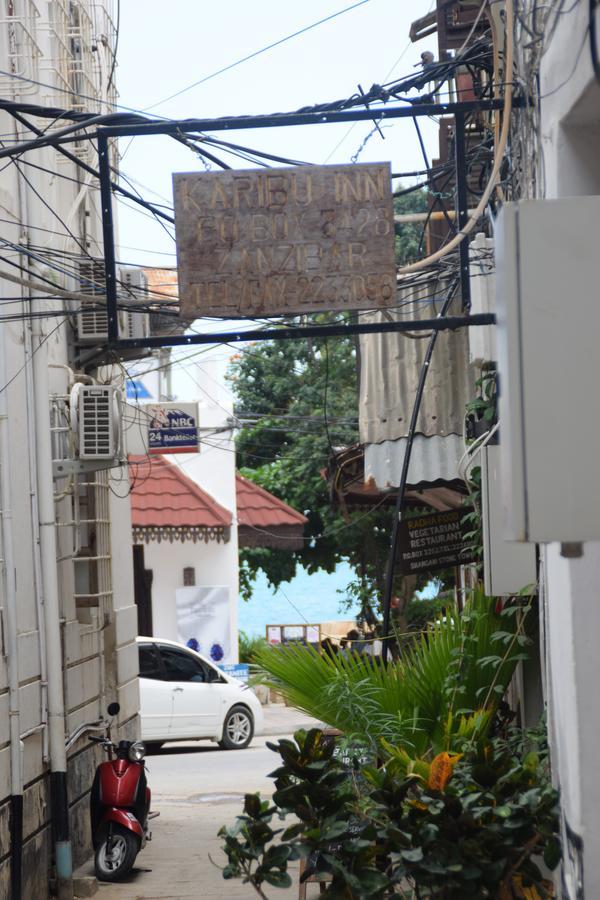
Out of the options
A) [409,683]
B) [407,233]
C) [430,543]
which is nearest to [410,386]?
[430,543]

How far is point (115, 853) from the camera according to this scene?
9.21 meters

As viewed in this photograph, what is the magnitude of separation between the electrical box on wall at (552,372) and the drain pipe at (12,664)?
5.81 m

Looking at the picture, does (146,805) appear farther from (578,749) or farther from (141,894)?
(578,749)

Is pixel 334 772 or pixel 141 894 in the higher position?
pixel 334 772

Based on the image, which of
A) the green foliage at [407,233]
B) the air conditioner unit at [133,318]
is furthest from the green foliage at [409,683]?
the green foliage at [407,233]

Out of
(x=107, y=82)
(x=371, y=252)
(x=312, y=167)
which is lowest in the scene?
(x=371, y=252)

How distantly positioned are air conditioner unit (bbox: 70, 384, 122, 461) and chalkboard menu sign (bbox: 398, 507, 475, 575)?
8.12 feet

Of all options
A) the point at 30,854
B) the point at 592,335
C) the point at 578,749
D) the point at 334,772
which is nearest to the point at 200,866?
the point at 30,854

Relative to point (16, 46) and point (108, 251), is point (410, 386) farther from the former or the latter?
point (108, 251)

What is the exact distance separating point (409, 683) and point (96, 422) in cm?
460

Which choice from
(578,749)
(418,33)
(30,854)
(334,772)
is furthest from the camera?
(418,33)

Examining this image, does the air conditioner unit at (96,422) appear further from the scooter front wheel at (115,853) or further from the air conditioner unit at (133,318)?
the scooter front wheel at (115,853)

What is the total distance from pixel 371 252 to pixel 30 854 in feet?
17.4

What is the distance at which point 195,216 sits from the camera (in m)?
5.11
